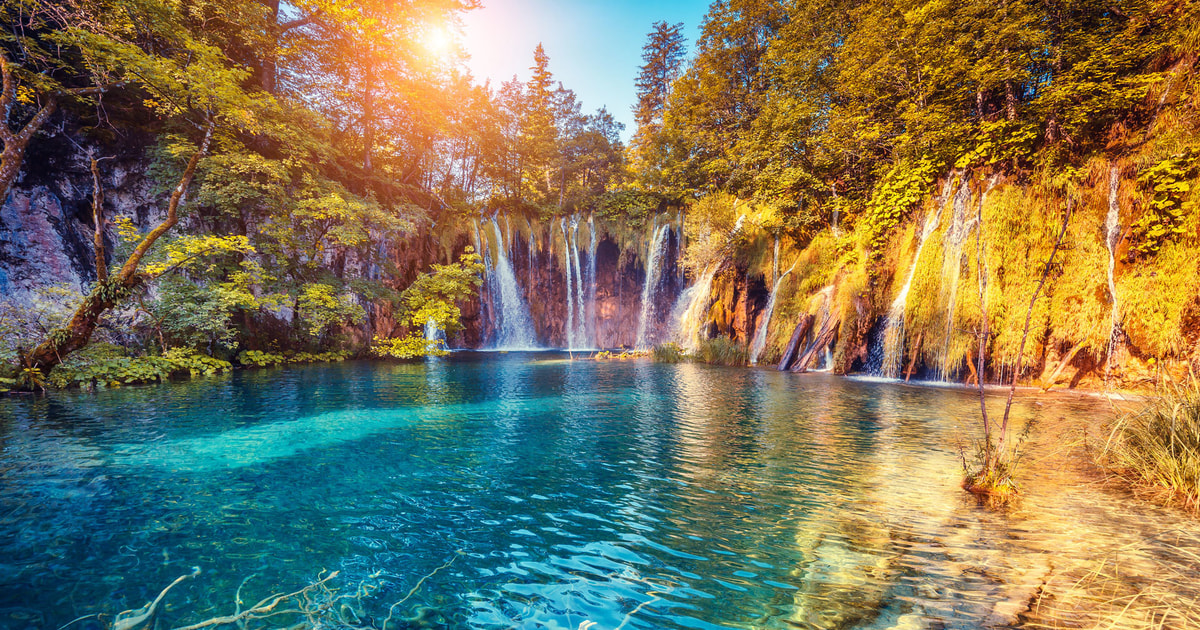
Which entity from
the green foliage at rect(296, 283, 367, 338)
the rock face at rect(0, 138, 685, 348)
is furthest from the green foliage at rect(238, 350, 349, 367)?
the green foliage at rect(296, 283, 367, 338)

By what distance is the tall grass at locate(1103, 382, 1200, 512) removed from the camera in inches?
138

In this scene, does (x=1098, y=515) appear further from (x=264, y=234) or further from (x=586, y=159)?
(x=586, y=159)

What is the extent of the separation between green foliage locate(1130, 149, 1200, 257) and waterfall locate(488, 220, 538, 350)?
2465cm

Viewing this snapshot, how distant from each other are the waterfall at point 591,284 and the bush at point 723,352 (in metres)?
11.9

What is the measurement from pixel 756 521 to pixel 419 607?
2.61 metres

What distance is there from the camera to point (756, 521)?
3.57 meters

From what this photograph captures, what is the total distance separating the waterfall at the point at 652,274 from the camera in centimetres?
2530

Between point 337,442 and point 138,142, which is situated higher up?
point 138,142

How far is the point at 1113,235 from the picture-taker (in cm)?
923

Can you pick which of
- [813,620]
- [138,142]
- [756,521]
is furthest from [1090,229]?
[138,142]

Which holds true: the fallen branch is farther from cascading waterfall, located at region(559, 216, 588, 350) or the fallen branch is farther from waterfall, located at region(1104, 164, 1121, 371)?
cascading waterfall, located at region(559, 216, 588, 350)


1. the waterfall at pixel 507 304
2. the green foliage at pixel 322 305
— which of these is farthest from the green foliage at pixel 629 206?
the green foliage at pixel 322 305

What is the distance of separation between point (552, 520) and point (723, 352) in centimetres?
1497

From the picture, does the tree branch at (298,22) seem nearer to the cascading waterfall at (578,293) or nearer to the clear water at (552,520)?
the clear water at (552,520)
